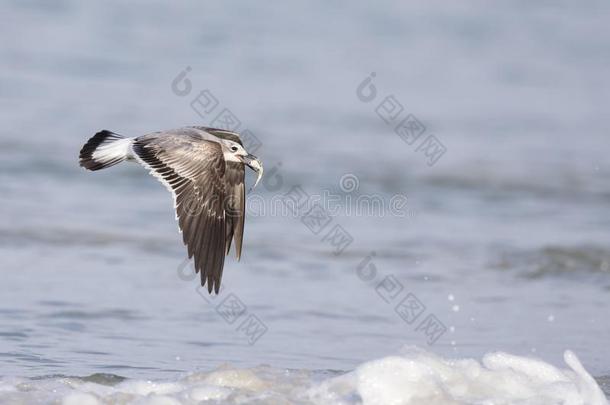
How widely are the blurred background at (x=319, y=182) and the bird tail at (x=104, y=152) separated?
0.93 metres

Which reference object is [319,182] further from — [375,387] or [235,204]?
[375,387]

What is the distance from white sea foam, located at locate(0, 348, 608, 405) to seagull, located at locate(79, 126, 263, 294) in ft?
2.98

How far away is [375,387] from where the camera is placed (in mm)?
5613

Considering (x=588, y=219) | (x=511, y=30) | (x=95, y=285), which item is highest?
(x=511, y=30)

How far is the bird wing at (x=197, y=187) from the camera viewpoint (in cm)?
682

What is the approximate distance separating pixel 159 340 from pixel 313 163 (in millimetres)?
5886

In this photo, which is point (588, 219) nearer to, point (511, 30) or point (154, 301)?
point (154, 301)

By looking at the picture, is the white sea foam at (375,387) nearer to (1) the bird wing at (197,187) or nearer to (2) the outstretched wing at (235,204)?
(1) the bird wing at (197,187)

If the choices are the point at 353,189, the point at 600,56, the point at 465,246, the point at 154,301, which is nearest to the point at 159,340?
the point at 154,301

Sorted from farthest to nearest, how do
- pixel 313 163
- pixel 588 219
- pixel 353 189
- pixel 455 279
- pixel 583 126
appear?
pixel 583 126, pixel 313 163, pixel 353 189, pixel 588 219, pixel 455 279

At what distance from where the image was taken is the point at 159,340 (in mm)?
7121

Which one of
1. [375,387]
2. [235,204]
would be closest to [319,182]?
[235,204]

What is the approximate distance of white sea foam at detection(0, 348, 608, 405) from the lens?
564cm

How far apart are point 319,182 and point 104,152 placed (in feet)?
15.8
